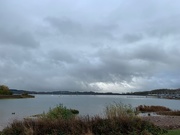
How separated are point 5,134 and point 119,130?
5520 mm

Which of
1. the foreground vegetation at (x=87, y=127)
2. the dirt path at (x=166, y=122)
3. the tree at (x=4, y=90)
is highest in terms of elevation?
the tree at (x=4, y=90)

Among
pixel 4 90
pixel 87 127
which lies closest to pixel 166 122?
pixel 87 127

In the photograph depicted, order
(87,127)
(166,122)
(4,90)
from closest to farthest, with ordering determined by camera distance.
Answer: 1. (87,127)
2. (166,122)
3. (4,90)

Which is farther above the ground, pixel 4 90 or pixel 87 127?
pixel 4 90

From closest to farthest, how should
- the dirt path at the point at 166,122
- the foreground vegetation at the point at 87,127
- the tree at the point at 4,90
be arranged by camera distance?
the foreground vegetation at the point at 87,127 → the dirt path at the point at 166,122 → the tree at the point at 4,90

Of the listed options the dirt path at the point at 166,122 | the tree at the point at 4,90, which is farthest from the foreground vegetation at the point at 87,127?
the tree at the point at 4,90

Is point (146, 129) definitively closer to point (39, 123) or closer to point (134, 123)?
point (134, 123)

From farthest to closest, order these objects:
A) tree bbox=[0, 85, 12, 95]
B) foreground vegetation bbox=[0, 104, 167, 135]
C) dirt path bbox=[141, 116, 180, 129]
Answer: tree bbox=[0, 85, 12, 95], dirt path bbox=[141, 116, 180, 129], foreground vegetation bbox=[0, 104, 167, 135]

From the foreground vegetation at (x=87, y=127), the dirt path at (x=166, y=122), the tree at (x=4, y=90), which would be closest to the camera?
the foreground vegetation at (x=87, y=127)

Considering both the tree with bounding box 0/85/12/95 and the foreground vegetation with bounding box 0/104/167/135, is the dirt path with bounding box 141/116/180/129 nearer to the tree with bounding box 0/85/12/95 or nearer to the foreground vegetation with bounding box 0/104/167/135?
the foreground vegetation with bounding box 0/104/167/135

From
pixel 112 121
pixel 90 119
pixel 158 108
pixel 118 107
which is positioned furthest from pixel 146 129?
pixel 158 108

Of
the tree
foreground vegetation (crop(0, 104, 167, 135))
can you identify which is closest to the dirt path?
foreground vegetation (crop(0, 104, 167, 135))

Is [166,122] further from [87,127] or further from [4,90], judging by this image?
[4,90]

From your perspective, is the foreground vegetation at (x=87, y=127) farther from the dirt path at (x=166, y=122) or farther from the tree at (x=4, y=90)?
the tree at (x=4, y=90)
